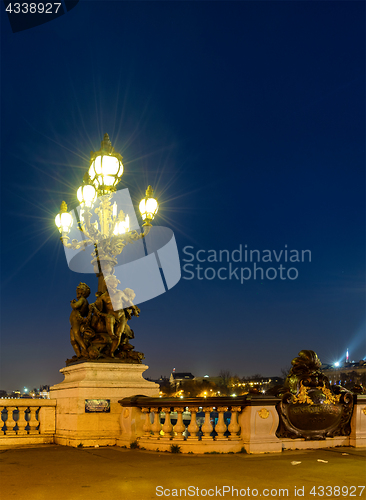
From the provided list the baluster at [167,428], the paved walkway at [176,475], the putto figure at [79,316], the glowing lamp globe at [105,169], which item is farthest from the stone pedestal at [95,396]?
the glowing lamp globe at [105,169]

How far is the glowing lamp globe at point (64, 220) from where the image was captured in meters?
13.4

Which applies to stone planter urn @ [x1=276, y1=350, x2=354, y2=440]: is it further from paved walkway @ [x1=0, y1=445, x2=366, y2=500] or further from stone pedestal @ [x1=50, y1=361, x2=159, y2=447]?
stone pedestal @ [x1=50, y1=361, x2=159, y2=447]

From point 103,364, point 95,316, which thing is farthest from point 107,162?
point 103,364

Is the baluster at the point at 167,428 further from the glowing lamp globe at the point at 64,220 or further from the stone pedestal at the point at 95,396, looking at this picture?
the glowing lamp globe at the point at 64,220

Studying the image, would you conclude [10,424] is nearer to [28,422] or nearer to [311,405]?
[28,422]

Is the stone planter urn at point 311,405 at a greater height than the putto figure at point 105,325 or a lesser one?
lesser

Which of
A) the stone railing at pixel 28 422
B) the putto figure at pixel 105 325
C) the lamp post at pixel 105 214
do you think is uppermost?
the lamp post at pixel 105 214

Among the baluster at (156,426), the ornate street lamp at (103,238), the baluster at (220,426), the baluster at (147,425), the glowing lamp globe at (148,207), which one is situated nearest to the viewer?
the baluster at (220,426)

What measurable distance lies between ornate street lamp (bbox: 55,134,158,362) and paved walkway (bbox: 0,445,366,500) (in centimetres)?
283

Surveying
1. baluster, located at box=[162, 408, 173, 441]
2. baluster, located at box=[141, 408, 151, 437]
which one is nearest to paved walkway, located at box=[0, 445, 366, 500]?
baluster, located at box=[162, 408, 173, 441]

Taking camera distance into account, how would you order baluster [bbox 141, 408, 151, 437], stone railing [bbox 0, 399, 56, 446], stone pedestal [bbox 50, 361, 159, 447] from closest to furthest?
baluster [bbox 141, 408, 151, 437] → stone pedestal [bbox 50, 361, 159, 447] → stone railing [bbox 0, 399, 56, 446]

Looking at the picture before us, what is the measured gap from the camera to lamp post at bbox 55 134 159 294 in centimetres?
1187

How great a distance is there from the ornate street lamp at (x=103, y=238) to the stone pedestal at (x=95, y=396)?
1.40 feet

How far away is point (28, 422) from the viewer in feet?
37.4
